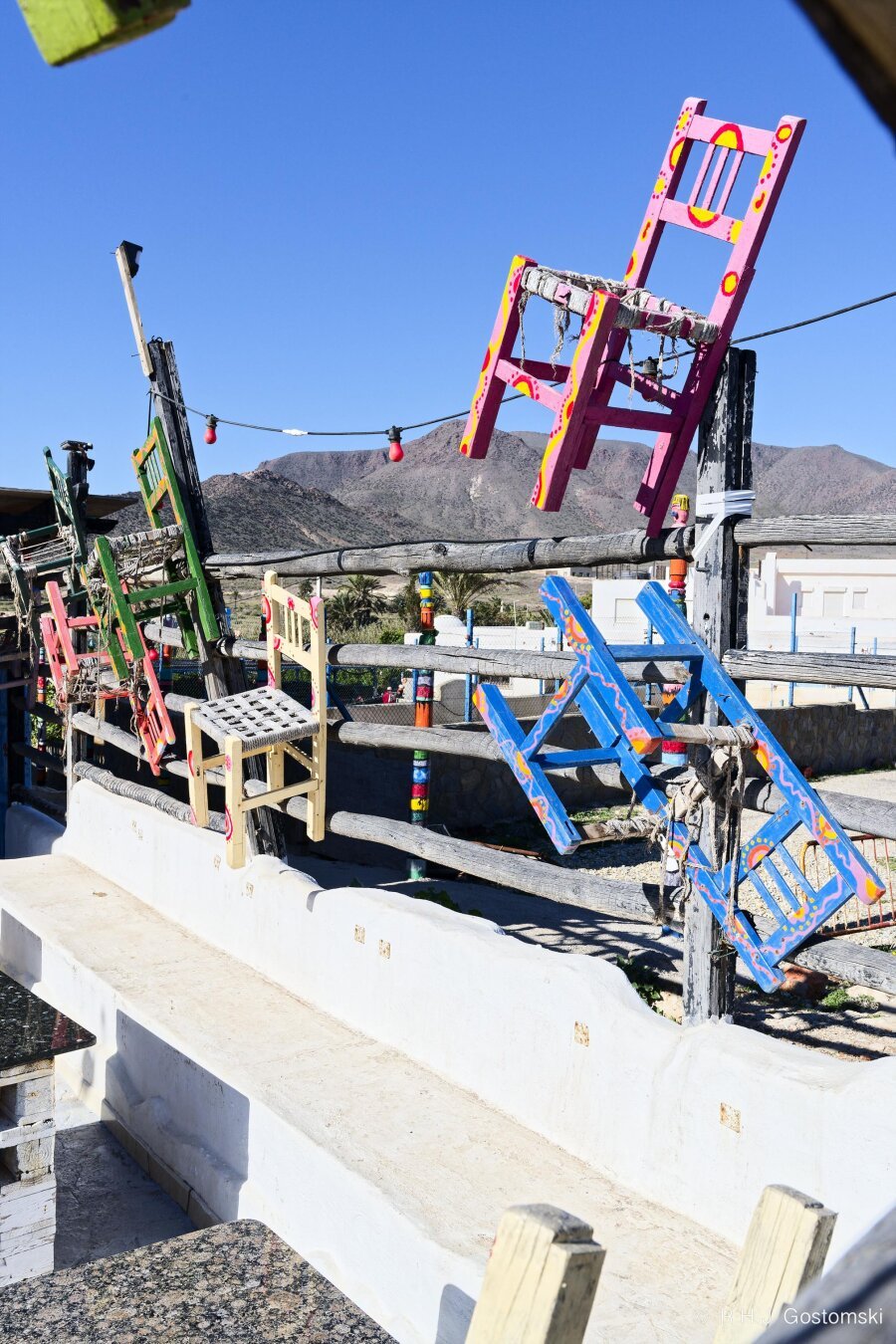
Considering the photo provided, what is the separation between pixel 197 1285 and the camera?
225 centimetres

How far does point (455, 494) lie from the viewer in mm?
106688

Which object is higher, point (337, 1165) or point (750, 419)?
point (750, 419)

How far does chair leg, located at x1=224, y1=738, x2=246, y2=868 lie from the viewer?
5.02m

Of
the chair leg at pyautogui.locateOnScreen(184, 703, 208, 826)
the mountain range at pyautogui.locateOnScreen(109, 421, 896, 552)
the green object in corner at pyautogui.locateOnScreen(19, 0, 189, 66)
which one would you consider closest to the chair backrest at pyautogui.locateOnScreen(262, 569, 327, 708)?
the chair leg at pyautogui.locateOnScreen(184, 703, 208, 826)

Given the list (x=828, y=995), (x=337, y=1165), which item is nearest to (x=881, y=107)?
(x=337, y=1165)

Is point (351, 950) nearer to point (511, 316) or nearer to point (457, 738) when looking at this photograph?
point (457, 738)

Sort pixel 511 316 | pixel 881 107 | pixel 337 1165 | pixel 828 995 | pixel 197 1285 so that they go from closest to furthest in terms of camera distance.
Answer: pixel 881 107, pixel 197 1285, pixel 337 1165, pixel 511 316, pixel 828 995

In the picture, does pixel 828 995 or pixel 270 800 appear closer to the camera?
pixel 270 800

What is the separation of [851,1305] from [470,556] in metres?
4.34

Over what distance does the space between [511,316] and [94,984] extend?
3.51 meters

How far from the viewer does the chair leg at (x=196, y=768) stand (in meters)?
5.45

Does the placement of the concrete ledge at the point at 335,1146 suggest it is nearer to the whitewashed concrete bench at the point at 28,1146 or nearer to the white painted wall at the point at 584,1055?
the white painted wall at the point at 584,1055

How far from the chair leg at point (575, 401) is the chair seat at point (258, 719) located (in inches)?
83.7

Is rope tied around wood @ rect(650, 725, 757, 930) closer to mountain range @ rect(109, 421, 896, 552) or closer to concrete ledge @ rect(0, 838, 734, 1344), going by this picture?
concrete ledge @ rect(0, 838, 734, 1344)
